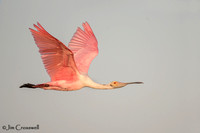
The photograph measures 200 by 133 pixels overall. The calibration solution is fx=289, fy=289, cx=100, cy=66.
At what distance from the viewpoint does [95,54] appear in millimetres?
3061

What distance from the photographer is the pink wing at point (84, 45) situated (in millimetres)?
2981

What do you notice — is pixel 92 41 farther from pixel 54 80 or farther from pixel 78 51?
pixel 54 80

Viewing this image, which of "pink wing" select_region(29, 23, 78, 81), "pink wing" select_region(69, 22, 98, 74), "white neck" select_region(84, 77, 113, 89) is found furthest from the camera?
"pink wing" select_region(69, 22, 98, 74)

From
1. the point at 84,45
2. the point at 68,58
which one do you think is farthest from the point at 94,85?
the point at 84,45

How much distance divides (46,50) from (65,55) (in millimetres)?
162

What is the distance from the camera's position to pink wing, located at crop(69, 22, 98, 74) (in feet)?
9.78

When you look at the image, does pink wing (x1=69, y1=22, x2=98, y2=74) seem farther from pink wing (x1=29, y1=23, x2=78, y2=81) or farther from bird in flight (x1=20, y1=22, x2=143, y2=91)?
pink wing (x1=29, y1=23, x2=78, y2=81)

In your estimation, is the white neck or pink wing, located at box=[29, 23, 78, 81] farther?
the white neck

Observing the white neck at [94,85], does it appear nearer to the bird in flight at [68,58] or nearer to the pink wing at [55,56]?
the bird in flight at [68,58]

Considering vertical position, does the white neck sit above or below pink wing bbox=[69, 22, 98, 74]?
below

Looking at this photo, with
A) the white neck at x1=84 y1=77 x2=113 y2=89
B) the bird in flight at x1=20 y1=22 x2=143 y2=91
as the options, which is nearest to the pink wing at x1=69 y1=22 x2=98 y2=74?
the bird in flight at x1=20 y1=22 x2=143 y2=91

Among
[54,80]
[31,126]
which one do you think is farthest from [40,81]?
[31,126]

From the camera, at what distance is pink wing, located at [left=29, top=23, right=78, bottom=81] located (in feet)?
7.47

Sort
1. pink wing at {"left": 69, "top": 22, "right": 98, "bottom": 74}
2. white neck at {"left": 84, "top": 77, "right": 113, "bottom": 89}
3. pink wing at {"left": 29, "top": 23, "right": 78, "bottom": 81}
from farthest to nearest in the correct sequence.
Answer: pink wing at {"left": 69, "top": 22, "right": 98, "bottom": 74} → white neck at {"left": 84, "top": 77, "right": 113, "bottom": 89} → pink wing at {"left": 29, "top": 23, "right": 78, "bottom": 81}
